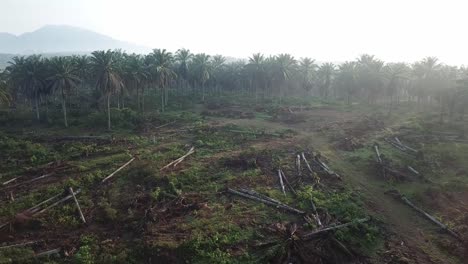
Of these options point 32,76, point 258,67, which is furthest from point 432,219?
point 258,67

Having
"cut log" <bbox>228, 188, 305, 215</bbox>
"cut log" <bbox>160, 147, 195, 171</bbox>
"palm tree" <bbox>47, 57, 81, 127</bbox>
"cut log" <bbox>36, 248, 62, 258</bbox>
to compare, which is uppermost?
"palm tree" <bbox>47, 57, 81, 127</bbox>

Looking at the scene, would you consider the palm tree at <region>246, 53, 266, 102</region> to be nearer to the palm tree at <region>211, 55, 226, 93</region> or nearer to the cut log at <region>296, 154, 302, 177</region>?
the palm tree at <region>211, 55, 226, 93</region>

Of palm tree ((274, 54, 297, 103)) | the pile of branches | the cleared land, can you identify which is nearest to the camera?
the pile of branches

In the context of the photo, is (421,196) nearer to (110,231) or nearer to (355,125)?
(110,231)

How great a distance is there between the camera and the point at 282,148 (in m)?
34.8

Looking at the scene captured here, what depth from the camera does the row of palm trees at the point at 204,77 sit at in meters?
45.9

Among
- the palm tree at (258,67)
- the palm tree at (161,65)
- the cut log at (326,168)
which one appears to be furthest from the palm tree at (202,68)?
the cut log at (326,168)

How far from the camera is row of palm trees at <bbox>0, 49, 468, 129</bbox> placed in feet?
151

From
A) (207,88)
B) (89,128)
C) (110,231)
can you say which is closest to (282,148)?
(110,231)

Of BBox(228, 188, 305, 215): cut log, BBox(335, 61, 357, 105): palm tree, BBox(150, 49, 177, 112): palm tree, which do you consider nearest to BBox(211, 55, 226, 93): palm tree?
BBox(150, 49, 177, 112): palm tree

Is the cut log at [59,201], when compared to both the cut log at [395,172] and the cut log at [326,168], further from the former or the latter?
the cut log at [395,172]

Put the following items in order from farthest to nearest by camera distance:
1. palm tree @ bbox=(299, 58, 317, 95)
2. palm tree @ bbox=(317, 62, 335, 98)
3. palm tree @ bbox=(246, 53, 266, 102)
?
palm tree @ bbox=(317, 62, 335, 98), palm tree @ bbox=(299, 58, 317, 95), palm tree @ bbox=(246, 53, 266, 102)

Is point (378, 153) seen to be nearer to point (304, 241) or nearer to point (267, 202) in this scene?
point (267, 202)

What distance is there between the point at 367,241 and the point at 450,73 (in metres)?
48.8
